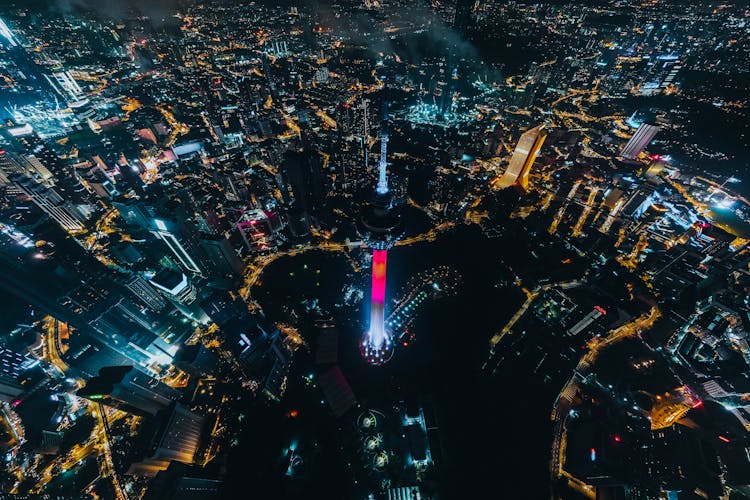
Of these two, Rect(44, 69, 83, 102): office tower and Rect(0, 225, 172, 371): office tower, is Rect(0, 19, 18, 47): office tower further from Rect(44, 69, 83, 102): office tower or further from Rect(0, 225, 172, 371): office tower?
Rect(0, 225, 172, 371): office tower

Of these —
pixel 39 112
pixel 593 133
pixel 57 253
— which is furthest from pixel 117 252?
pixel 593 133

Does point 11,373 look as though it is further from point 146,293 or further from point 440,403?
point 440,403

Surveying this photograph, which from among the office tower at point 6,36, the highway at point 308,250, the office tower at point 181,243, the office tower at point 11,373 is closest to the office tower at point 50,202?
the office tower at point 181,243

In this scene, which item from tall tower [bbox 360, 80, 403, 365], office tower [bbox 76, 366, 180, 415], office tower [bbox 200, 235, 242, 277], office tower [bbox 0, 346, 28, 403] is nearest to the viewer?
tall tower [bbox 360, 80, 403, 365]

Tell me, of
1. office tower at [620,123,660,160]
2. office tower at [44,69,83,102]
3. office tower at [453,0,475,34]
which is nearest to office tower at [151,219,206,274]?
office tower at [44,69,83,102]

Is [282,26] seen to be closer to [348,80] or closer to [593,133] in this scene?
[348,80]

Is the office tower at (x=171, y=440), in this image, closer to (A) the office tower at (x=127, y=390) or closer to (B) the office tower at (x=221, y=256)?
(A) the office tower at (x=127, y=390)
